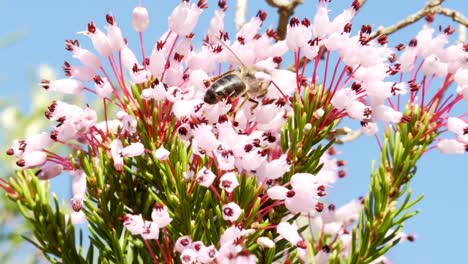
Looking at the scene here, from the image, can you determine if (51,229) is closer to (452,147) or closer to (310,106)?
(310,106)

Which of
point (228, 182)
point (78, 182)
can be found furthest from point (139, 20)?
point (228, 182)

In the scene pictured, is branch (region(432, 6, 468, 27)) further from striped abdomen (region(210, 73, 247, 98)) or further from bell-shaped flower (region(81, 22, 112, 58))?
bell-shaped flower (region(81, 22, 112, 58))

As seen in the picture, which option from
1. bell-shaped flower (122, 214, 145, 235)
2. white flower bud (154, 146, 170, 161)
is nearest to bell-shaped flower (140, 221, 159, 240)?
bell-shaped flower (122, 214, 145, 235)

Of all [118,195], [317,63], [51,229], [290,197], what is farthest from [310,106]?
[51,229]

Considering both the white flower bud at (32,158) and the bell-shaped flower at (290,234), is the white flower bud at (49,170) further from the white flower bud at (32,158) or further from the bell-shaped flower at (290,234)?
the bell-shaped flower at (290,234)

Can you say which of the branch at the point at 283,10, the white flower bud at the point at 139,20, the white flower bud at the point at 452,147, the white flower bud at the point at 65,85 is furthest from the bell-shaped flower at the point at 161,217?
the branch at the point at 283,10

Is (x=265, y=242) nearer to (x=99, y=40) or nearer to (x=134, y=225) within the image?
(x=134, y=225)
